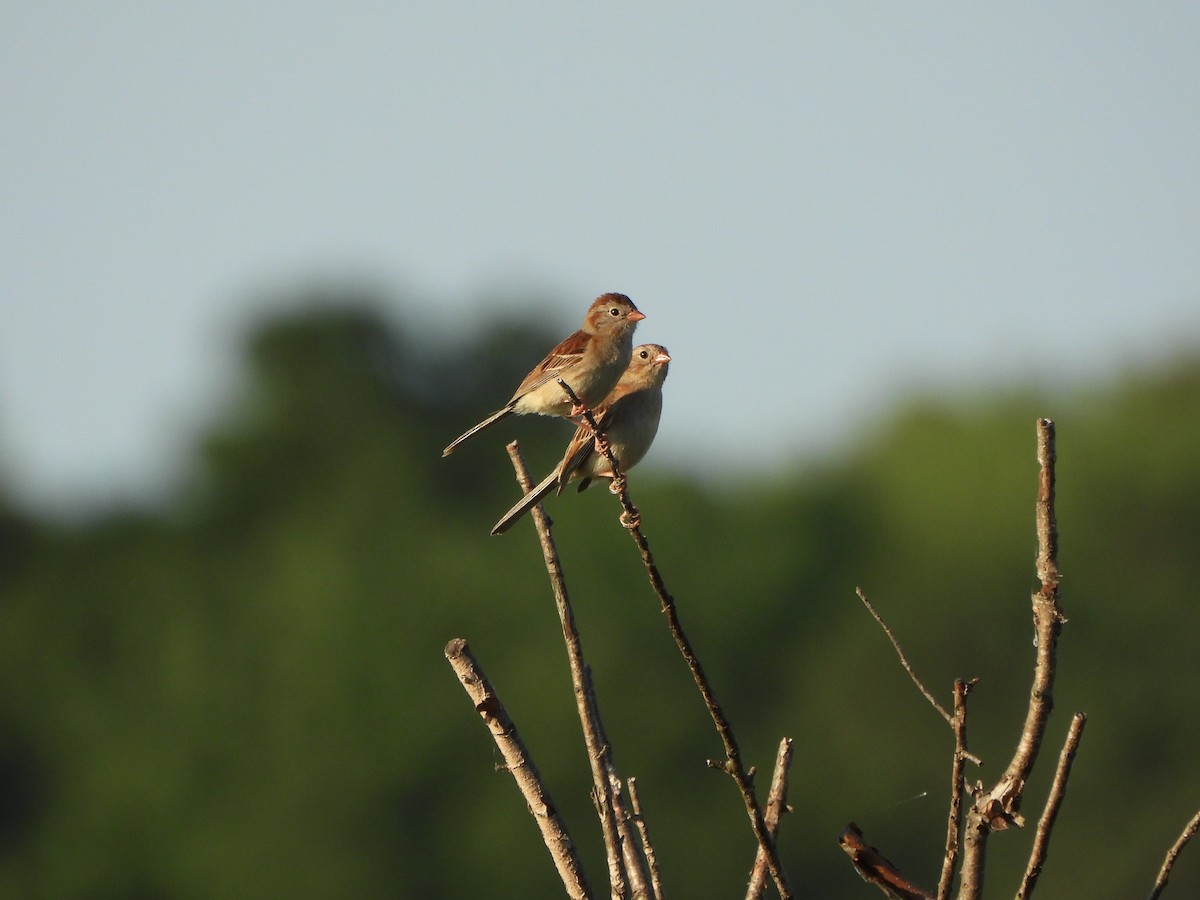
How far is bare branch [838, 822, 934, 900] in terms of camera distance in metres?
3.77

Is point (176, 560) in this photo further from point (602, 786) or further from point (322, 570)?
point (602, 786)

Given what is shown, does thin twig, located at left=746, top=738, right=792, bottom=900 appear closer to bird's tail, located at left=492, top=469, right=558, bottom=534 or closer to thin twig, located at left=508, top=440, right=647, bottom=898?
thin twig, located at left=508, top=440, right=647, bottom=898

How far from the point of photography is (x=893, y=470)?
187ft

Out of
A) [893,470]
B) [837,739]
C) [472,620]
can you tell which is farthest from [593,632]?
[893,470]

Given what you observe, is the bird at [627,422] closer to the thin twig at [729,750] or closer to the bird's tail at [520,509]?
the bird's tail at [520,509]

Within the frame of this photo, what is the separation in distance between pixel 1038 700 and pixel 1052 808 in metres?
0.23

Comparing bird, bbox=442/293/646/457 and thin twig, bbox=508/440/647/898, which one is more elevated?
bird, bbox=442/293/646/457

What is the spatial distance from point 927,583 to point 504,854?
14.3 metres

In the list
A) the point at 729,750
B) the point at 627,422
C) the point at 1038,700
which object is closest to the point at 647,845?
the point at 729,750

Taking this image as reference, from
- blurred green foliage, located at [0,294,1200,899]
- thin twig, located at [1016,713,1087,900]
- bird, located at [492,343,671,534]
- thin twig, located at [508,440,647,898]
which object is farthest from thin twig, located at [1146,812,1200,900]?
blurred green foliage, located at [0,294,1200,899]

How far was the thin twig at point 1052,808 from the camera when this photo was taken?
3.45 metres

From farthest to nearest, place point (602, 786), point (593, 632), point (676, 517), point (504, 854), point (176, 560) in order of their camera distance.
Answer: point (176, 560)
point (676, 517)
point (593, 632)
point (504, 854)
point (602, 786)

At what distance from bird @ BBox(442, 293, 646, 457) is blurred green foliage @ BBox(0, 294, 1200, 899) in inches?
936

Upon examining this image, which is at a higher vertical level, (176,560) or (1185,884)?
(176,560)
